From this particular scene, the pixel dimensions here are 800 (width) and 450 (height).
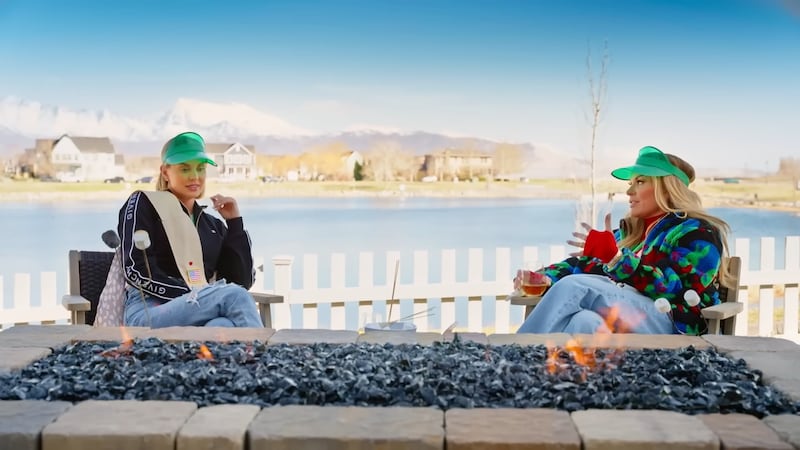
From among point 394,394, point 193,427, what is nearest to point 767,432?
point 394,394

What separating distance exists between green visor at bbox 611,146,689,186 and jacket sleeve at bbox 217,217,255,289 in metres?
1.67

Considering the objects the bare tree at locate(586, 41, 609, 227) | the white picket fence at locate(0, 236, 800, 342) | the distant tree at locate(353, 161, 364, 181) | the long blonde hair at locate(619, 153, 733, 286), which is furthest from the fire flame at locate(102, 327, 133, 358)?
the distant tree at locate(353, 161, 364, 181)

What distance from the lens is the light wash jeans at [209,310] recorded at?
312 cm

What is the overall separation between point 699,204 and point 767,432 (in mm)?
2040

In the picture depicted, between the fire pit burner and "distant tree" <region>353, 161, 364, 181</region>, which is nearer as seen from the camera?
the fire pit burner

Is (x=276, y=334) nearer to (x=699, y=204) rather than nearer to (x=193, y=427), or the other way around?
(x=193, y=427)

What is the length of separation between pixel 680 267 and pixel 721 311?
24cm

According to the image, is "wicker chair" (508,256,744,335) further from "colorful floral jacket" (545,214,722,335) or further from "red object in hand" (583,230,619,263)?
"red object in hand" (583,230,619,263)

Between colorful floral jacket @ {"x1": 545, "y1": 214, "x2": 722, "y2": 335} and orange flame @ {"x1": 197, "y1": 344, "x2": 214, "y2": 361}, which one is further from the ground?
colorful floral jacket @ {"x1": 545, "y1": 214, "x2": 722, "y2": 335}

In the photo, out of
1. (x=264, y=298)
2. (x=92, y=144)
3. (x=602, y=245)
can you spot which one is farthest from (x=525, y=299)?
(x=92, y=144)

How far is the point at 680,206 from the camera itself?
3.36 metres

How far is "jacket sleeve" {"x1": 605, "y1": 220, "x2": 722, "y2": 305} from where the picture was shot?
3.17 m

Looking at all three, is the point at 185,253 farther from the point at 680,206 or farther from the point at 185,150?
the point at 680,206

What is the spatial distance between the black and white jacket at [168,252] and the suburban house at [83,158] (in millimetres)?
8358
